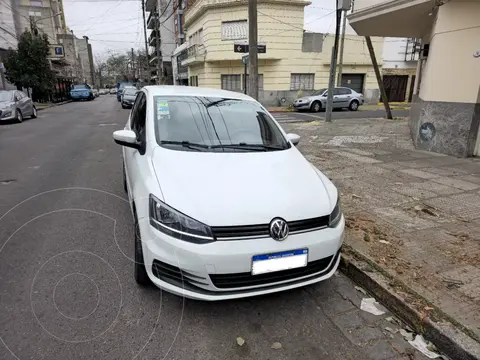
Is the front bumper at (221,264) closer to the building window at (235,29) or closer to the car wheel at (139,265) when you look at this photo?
the car wheel at (139,265)

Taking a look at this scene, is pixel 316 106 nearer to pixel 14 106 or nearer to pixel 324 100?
pixel 324 100

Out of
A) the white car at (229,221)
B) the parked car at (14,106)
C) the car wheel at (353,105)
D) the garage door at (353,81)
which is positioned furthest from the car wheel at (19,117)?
the garage door at (353,81)

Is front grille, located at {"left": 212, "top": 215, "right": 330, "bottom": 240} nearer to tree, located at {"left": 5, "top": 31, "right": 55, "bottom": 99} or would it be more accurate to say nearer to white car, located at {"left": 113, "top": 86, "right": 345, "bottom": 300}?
white car, located at {"left": 113, "top": 86, "right": 345, "bottom": 300}

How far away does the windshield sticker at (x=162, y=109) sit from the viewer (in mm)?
3628

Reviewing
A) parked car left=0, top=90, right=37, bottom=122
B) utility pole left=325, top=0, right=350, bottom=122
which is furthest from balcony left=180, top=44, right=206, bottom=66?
utility pole left=325, top=0, right=350, bottom=122

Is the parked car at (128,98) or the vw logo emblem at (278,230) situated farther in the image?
the parked car at (128,98)

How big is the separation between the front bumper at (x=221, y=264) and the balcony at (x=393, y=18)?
24.7ft

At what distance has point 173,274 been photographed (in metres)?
2.40

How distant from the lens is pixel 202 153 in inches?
124

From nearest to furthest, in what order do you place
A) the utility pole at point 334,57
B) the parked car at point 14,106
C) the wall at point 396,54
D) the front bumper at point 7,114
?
the utility pole at point 334,57 < the front bumper at point 7,114 < the parked car at point 14,106 < the wall at point 396,54

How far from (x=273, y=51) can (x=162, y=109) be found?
22247 millimetres

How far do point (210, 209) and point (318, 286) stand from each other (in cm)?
138

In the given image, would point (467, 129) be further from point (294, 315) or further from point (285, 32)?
point (285, 32)

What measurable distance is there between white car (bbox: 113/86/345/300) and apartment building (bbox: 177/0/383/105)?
21.6 m
